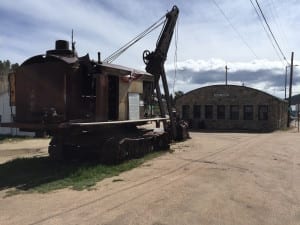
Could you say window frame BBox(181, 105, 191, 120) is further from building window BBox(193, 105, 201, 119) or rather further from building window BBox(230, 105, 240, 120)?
building window BBox(230, 105, 240, 120)

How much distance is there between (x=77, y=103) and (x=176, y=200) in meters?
5.12

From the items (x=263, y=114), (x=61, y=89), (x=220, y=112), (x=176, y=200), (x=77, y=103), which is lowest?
(x=176, y=200)

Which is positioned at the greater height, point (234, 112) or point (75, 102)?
point (75, 102)

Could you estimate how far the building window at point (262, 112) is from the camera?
34.3 metres

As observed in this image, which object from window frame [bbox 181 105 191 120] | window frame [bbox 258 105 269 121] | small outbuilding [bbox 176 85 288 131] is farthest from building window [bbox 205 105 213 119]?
window frame [bbox 258 105 269 121]

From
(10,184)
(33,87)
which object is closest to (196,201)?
(10,184)

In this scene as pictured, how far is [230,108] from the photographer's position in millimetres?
35812

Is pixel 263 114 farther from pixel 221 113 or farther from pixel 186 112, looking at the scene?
pixel 186 112

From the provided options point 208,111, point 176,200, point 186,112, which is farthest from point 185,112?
point 176,200

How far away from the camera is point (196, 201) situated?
7.73m

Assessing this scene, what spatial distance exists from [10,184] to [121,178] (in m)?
2.76

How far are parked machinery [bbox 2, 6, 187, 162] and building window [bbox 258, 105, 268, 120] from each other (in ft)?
73.6

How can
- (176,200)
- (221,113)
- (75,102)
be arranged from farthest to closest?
(221,113) → (75,102) → (176,200)

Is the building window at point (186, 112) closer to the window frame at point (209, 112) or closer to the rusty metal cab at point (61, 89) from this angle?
the window frame at point (209, 112)
